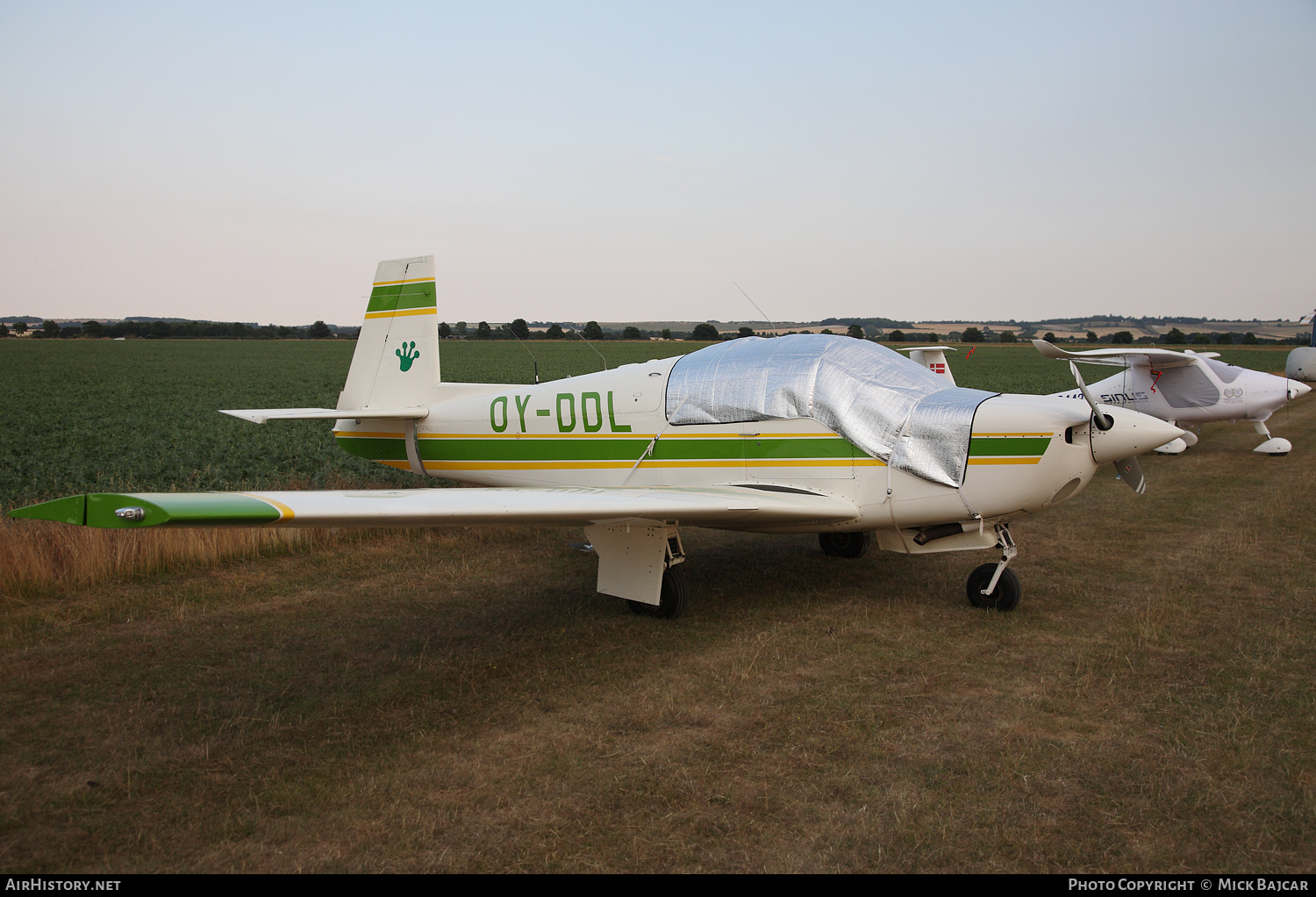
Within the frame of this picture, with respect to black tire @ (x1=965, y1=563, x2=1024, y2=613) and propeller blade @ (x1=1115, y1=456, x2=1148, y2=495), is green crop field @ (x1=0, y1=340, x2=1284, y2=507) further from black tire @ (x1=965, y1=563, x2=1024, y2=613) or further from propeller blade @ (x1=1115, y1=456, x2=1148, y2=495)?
propeller blade @ (x1=1115, y1=456, x2=1148, y2=495)

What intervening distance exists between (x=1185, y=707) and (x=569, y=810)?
10.5 ft

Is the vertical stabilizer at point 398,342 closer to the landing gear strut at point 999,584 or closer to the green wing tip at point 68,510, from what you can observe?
the green wing tip at point 68,510

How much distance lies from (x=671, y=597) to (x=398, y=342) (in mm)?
4053

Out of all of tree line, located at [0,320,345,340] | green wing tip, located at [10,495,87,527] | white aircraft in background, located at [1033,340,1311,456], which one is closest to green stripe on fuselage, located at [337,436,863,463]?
green wing tip, located at [10,495,87,527]

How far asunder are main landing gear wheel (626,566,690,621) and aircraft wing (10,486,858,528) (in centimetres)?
47

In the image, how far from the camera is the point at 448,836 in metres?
3.09

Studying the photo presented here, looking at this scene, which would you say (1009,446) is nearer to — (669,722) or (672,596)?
(672,596)

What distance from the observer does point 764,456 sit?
19.7 feet

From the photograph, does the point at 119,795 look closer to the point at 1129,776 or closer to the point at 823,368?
the point at 1129,776

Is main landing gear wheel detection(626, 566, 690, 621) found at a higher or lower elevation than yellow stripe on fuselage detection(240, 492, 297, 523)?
lower

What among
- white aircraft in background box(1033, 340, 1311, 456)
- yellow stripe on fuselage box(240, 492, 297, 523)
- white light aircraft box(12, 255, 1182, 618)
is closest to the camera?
yellow stripe on fuselage box(240, 492, 297, 523)

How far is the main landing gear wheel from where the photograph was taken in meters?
5.82

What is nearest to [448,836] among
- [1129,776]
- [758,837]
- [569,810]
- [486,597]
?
[569,810]

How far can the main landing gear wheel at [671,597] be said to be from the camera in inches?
229
